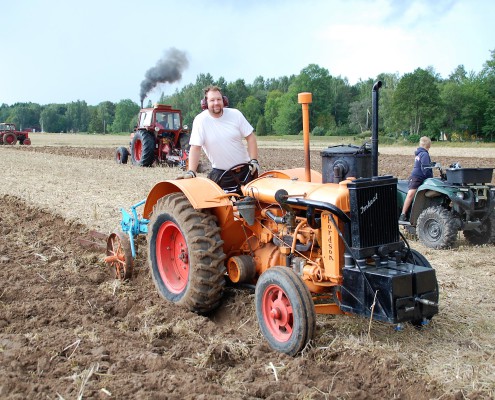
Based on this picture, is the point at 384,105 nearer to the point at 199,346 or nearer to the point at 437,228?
the point at 437,228

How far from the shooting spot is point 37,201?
32.8 ft

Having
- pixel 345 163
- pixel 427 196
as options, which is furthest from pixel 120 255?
pixel 427 196

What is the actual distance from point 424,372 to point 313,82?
70533 mm

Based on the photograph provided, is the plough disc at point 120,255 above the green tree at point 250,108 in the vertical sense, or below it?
below

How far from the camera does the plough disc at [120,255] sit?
5.63 meters

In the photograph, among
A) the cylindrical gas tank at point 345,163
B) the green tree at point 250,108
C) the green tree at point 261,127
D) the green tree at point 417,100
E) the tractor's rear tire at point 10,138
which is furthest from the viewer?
the green tree at point 250,108

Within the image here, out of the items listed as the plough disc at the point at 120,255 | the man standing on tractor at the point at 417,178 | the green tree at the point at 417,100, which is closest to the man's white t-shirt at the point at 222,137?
the plough disc at the point at 120,255

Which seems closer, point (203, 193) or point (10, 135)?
point (203, 193)

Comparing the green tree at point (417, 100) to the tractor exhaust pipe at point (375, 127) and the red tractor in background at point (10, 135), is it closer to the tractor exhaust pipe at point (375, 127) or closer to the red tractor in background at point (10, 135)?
the red tractor in background at point (10, 135)

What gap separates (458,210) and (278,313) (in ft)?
13.7

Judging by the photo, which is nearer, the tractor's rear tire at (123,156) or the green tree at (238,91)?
the tractor's rear tire at (123,156)

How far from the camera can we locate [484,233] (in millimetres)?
7383

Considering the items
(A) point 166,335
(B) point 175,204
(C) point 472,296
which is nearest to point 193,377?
(A) point 166,335

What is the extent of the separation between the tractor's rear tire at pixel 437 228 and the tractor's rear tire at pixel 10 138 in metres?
28.6
